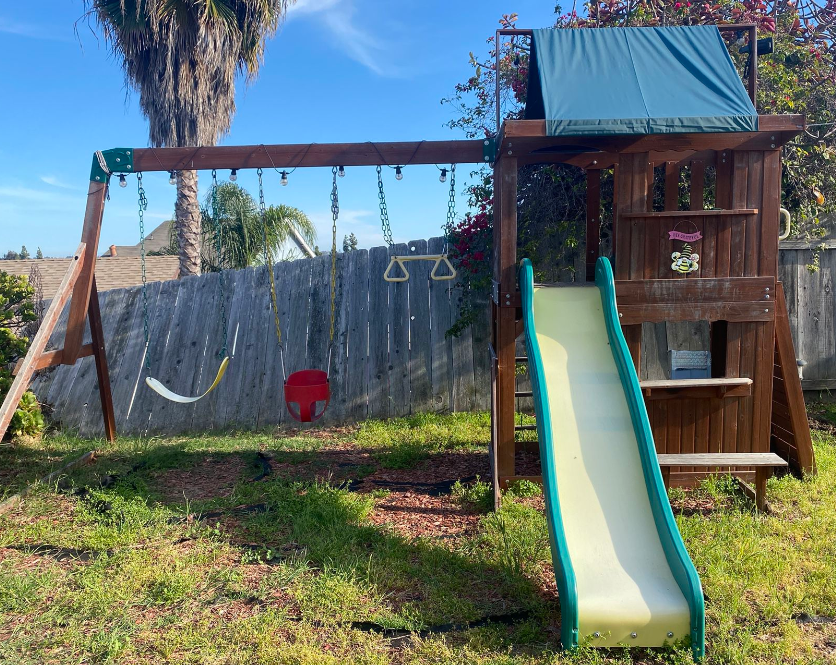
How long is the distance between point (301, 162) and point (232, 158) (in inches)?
22.7

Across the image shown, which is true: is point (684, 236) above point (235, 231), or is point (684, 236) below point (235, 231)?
below

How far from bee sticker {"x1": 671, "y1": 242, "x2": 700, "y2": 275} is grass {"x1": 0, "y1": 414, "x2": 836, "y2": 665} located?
60.7 inches

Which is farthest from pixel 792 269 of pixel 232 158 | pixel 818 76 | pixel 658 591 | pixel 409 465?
pixel 232 158

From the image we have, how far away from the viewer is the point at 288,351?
7020 mm

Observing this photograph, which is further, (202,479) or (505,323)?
(202,479)

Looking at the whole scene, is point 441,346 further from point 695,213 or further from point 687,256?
point 695,213

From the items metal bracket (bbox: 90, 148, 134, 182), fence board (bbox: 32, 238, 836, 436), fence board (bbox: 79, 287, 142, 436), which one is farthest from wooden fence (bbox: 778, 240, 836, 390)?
fence board (bbox: 79, 287, 142, 436)

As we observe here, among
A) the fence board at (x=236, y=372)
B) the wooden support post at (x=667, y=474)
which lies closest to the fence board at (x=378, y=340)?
the fence board at (x=236, y=372)

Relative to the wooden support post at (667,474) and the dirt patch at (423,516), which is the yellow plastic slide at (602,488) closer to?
the dirt patch at (423,516)

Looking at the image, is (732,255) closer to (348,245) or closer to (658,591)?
(658,591)

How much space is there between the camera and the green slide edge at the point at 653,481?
255 centimetres

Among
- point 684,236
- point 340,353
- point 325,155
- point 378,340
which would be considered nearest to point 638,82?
point 684,236

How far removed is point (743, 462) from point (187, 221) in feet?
29.5

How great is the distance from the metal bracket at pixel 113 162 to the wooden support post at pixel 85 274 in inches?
3.0
